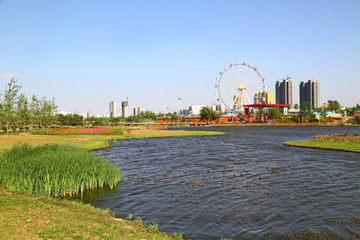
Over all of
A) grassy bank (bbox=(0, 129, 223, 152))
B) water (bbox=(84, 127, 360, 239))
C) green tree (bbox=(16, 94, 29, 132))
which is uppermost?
green tree (bbox=(16, 94, 29, 132))

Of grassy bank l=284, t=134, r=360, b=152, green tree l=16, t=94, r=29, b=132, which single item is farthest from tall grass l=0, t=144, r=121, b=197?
green tree l=16, t=94, r=29, b=132

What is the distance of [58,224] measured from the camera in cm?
1198

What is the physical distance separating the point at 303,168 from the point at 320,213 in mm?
15504

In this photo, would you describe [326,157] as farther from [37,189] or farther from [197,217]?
[37,189]

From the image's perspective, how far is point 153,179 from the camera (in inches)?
1049

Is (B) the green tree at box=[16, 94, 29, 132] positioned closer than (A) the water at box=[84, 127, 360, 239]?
No

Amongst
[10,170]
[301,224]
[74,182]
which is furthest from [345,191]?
[10,170]

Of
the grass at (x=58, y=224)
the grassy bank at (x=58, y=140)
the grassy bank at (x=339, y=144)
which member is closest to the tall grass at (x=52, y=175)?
the grass at (x=58, y=224)

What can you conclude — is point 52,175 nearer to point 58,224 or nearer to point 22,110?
point 58,224

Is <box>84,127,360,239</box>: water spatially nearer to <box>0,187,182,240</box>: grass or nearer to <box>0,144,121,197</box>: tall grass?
<box>0,144,121,197</box>: tall grass

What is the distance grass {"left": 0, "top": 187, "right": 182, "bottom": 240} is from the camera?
10977 millimetres

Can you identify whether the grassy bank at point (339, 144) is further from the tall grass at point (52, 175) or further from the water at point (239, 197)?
the tall grass at point (52, 175)

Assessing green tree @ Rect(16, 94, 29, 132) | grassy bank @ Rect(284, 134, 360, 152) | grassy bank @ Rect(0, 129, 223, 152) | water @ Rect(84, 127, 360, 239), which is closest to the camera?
water @ Rect(84, 127, 360, 239)

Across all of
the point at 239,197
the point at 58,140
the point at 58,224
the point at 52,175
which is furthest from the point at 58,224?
the point at 58,140
